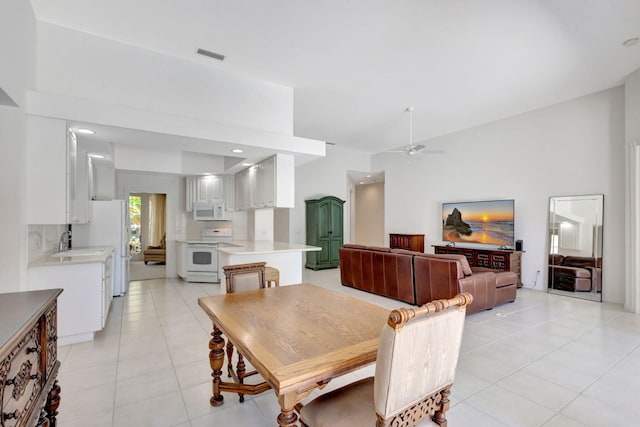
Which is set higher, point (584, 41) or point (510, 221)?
point (584, 41)

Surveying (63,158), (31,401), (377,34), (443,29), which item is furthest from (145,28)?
(31,401)

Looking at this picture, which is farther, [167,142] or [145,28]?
[167,142]

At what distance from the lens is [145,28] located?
9.63 ft

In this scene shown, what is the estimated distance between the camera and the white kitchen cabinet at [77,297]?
303cm

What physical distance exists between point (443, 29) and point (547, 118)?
361 cm

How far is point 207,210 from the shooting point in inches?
250

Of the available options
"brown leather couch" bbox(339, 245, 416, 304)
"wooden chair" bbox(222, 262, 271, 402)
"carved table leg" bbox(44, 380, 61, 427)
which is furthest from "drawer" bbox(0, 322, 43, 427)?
"brown leather couch" bbox(339, 245, 416, 304)

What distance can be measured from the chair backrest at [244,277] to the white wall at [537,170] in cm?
533

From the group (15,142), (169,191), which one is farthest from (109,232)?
(15,142)

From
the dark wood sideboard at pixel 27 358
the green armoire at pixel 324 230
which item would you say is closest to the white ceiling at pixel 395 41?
the dark wood sideboard at pixel 27 358

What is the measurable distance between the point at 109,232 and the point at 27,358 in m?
4.48

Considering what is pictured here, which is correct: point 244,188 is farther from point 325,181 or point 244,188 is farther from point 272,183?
point 325,181

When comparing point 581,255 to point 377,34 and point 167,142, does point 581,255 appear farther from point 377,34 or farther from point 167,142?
point 167,142

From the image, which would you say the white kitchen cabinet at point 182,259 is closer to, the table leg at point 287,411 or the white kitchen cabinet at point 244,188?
the white kitchen cabinet at point 244,188
